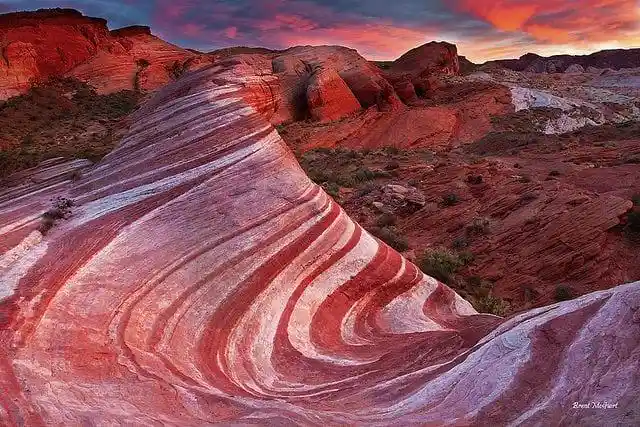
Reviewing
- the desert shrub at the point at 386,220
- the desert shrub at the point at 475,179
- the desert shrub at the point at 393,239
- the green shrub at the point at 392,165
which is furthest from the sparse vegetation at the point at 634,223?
the green shrub at the point at 392,165

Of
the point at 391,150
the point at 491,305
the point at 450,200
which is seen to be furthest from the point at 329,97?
the point at 491,305

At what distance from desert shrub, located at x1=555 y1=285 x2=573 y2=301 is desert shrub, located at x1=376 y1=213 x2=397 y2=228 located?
6516mm

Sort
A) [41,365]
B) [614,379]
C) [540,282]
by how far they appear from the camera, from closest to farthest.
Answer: [614,379] → [41,365] → [540,282]

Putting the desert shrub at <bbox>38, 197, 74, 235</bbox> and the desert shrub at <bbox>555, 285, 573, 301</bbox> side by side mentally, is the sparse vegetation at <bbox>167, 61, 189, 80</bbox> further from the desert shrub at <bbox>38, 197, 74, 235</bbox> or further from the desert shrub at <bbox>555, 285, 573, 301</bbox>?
the desert shrub at <bbox>38, 197, 74, 235</bbox>

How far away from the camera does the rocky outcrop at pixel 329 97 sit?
38938mm

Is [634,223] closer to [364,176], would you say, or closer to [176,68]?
[364,176]

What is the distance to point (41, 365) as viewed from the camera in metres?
4.50

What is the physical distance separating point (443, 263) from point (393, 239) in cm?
221

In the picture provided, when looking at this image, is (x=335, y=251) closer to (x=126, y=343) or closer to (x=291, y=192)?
(x=291, y=192)

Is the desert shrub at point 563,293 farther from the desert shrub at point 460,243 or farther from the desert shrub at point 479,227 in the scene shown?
the desert shrub at point 479,227

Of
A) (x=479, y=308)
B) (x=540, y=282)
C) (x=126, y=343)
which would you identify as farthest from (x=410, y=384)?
(x=540, y=282)

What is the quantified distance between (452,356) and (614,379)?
5.70 ft

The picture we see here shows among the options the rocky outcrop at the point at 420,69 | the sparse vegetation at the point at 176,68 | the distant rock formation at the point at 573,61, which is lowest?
the rocky outcrop at the point at 420,69

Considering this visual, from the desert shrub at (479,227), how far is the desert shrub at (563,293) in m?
3.93
